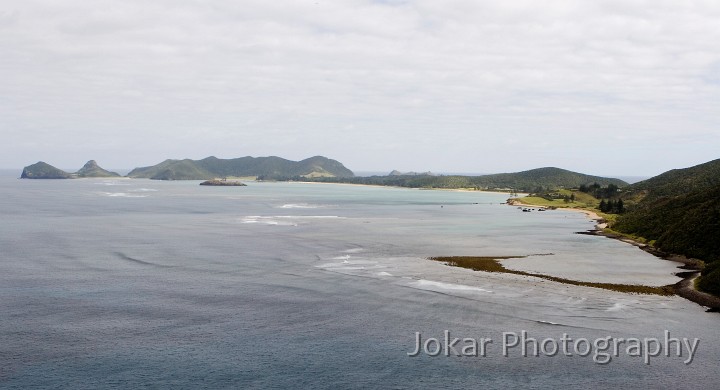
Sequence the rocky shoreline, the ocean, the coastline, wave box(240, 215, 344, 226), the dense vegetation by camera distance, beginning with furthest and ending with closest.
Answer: wave box(240, 215, 344, 226) < the dense vegetation < the coastline < the rocky shoreline < the ocean

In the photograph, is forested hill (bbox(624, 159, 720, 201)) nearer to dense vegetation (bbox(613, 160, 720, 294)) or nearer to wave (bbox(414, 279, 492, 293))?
dense vegetation (bbox(613, 160, 720, 294))

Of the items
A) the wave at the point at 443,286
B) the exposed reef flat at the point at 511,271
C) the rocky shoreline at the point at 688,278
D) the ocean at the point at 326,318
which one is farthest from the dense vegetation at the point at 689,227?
the wave at the point at 443,286

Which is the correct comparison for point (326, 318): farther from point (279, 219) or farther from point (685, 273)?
point (279, 219)

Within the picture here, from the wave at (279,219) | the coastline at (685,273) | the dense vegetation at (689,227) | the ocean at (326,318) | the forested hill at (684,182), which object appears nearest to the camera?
the ocean at (326,318)

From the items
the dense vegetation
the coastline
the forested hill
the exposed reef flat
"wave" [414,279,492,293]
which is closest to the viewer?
the coastline

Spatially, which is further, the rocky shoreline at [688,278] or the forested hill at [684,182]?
the forested hill at [684,182]

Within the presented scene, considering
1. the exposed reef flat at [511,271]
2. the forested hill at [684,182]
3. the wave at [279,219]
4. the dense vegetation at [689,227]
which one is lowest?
the exposed reef flat at [511,271]

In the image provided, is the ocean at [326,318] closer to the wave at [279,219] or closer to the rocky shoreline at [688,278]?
the rocky shoreline at [688,278]

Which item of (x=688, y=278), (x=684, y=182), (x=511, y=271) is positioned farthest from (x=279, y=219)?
(x=684, y=182)

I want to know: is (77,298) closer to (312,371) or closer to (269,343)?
(269,343)

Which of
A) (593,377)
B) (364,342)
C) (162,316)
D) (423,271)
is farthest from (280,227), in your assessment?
(593,377)

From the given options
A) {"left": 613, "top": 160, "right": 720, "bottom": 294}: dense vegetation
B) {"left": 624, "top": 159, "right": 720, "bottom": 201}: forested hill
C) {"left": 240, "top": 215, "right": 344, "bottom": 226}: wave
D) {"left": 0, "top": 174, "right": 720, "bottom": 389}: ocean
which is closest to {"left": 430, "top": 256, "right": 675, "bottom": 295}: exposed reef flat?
{"left": 0, "top": 174, "right": 720, "bottom": 389}: ocean
